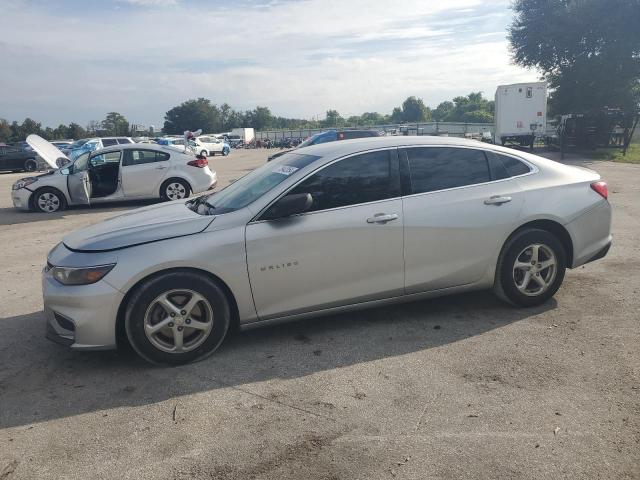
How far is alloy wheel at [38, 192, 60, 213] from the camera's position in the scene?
12477 mm

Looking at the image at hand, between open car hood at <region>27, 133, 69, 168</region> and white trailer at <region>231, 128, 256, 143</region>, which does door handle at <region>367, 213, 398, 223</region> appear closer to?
open car hood at <region>27, 133, 69, 168</region>

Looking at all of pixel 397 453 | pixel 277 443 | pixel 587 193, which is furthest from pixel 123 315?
pixel 587 193

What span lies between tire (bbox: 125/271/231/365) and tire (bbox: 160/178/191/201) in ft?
30.7

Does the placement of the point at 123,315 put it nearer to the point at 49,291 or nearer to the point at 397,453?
the point at 49,291

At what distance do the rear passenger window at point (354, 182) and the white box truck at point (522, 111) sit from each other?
26788mm

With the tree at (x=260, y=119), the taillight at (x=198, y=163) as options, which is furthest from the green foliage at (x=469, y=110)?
the taillight at (x=198, y=163)

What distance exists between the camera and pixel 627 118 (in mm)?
23719

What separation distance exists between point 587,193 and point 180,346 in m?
3.87

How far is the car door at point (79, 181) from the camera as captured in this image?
1231 centimetres

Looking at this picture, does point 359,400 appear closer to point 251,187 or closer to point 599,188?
point 251,187

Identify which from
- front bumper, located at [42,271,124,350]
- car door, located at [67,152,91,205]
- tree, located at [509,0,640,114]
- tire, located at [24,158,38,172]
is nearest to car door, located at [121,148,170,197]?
car door, located at [67,152,91,205]

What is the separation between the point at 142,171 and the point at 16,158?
20781mm

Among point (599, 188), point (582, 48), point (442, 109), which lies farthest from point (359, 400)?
point (442, 109)

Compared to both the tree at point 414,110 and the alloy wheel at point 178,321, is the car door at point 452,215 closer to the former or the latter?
the alloy wheel at point 178,321
